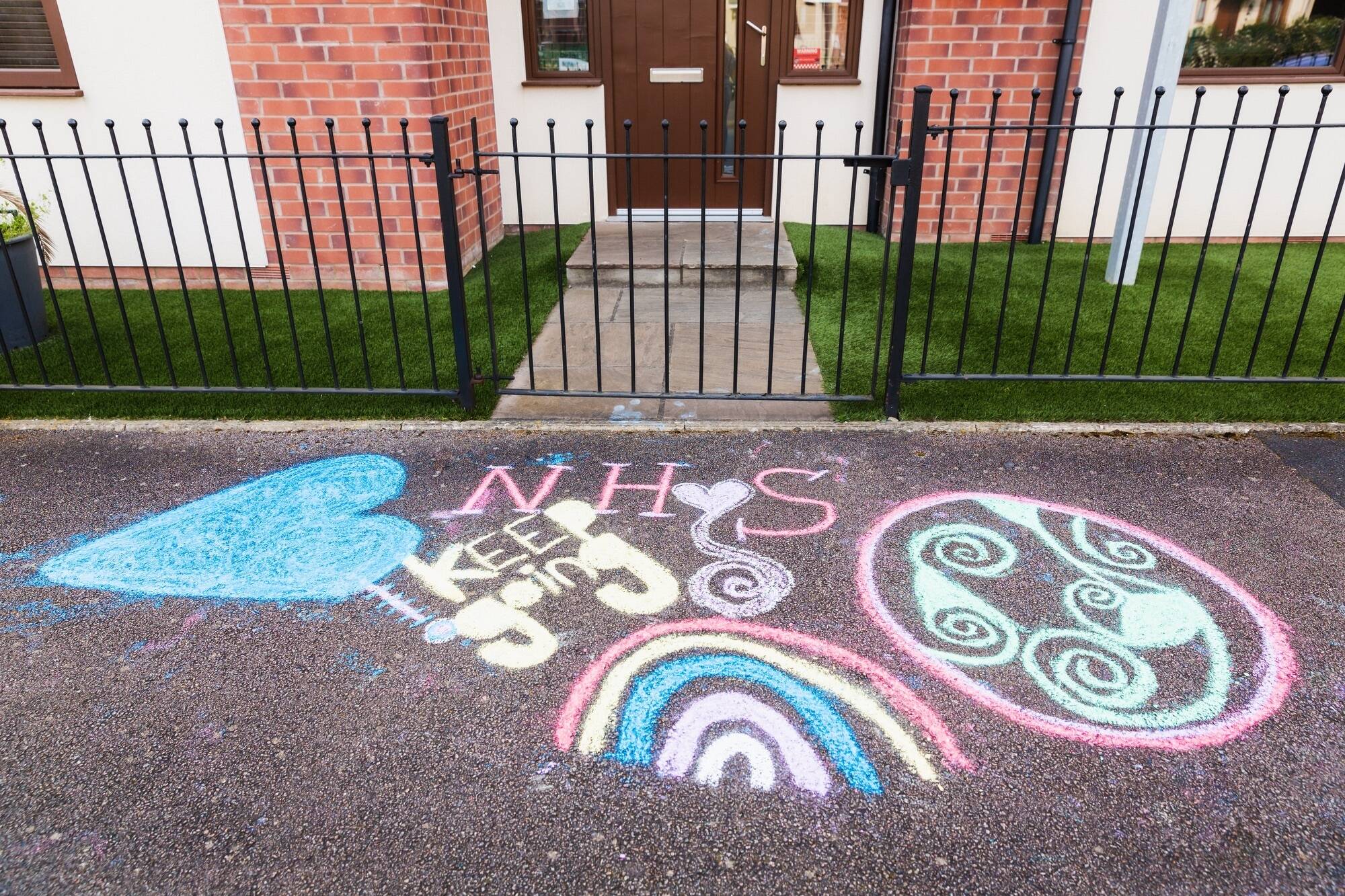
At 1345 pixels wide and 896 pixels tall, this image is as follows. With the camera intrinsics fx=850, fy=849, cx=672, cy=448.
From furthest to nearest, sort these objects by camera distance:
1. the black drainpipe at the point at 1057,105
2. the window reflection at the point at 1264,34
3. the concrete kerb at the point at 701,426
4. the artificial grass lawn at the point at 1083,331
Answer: the window reflection at the point at 1264,34
the black drainpipe at the point at 1057,105
the artificial grass lawn at the point at 1083,331
the concrete kerb at the point at 701,426

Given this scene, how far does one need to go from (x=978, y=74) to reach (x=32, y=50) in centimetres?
661

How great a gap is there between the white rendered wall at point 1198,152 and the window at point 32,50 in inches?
282

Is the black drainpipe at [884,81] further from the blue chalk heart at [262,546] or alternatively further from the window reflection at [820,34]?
the blue chalk heart at [262,546]

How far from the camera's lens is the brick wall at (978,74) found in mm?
6148

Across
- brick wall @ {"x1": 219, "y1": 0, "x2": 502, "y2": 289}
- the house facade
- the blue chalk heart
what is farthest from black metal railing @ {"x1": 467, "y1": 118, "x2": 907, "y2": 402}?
the blue chalk heart

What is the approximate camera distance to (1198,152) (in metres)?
6.69

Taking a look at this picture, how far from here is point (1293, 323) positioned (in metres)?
5.00

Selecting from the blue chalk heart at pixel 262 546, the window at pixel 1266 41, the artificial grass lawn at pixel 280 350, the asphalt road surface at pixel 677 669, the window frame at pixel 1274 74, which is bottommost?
the asphalt road surface at pixel 677 669

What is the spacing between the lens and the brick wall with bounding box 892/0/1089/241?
20.2 feet

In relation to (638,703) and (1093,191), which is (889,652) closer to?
(638,703)

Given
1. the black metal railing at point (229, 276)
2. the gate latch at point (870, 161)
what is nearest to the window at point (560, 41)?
the black metal railing at point (229, 276)

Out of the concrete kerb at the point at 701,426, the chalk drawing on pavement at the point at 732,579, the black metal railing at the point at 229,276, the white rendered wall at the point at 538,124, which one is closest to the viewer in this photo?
the chalk drawing on pavement at the point at 732,579

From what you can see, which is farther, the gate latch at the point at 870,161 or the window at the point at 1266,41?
the window at the point at 1266,41

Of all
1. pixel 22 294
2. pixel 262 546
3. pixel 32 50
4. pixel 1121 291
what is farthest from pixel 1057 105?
pixel 32 50
